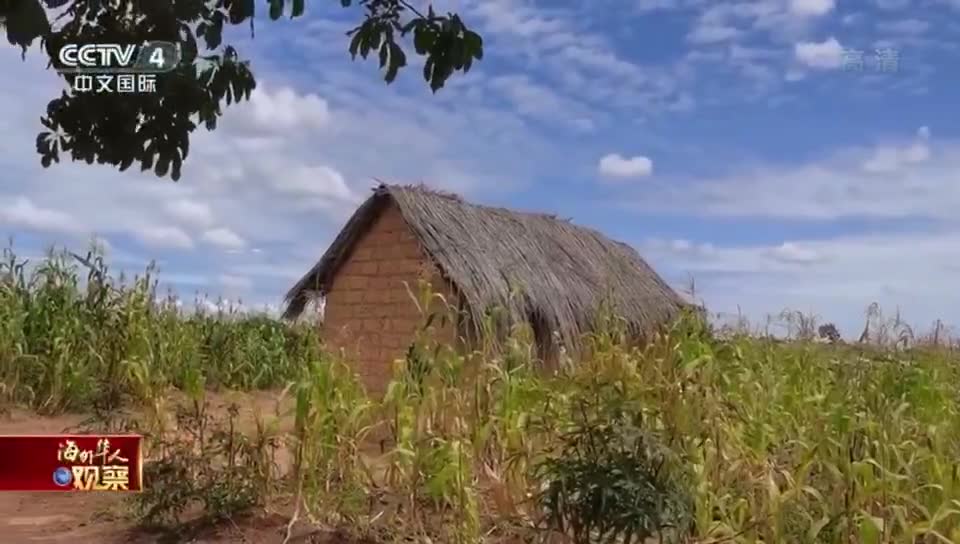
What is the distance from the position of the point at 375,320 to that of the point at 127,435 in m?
4.49

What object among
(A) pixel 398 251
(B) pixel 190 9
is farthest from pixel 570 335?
→ (B) pixel 190 9

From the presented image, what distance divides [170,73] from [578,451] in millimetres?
1772

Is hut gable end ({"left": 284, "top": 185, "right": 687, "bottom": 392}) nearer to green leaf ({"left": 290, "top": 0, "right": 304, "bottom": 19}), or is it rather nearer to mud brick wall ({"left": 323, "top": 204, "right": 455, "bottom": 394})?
mud brick wall ({"left": 323, "top": 204, "right": 455, "bottom": 394})

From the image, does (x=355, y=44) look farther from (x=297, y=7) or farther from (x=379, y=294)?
(x=379, y=294)

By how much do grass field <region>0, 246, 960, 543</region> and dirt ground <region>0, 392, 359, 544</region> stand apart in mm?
97

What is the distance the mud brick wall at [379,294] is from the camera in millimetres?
8391

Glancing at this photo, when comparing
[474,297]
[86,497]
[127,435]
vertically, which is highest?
[474,297]

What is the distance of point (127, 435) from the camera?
4.32m

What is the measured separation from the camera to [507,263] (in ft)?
A: 31.2

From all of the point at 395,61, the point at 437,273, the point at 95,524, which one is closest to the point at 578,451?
the point at 395,61

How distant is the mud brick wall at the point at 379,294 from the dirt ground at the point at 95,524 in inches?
131

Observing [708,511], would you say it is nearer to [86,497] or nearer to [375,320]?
[86,497]

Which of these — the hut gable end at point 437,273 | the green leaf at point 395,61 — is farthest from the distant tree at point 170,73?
the hut gable end at point 437,273

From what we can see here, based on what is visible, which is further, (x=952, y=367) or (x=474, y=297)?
(x=474, y=297)
